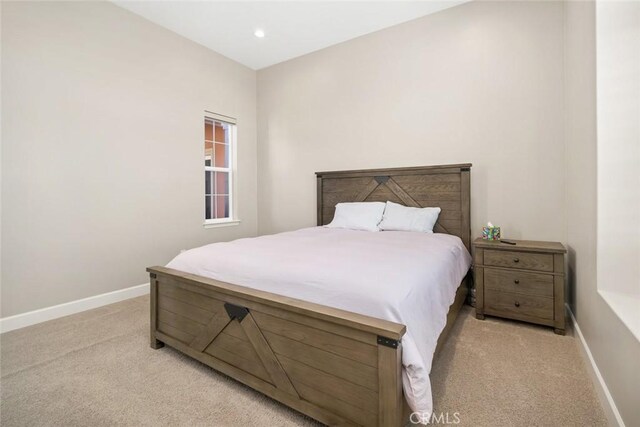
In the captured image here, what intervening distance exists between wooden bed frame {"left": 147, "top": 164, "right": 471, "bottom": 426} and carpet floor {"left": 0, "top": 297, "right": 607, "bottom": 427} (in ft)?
0.41

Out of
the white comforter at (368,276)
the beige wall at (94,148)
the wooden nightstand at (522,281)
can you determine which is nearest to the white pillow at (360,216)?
the white comforter at (368,276)

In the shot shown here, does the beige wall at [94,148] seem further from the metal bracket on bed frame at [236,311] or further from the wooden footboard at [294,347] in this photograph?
the metal bracket on bed frame at [236,311]

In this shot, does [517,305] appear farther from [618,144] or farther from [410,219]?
[618,144]

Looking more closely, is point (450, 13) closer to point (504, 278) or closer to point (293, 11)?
point (293, 11)

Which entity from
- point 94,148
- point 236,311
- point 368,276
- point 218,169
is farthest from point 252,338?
point 218,169

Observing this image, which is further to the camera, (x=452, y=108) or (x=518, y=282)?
(x=452, y=108)

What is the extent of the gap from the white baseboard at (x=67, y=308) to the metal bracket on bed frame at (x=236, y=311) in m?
2.09

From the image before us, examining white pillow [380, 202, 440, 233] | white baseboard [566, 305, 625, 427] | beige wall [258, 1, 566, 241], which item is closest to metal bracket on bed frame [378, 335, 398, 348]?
white baseboard [566, 305, 625, 427]

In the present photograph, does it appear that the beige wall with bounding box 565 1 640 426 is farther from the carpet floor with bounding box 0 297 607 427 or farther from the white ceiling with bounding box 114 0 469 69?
the white ceiling with bounding box 114 0 469 69

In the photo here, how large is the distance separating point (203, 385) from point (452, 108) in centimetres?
325

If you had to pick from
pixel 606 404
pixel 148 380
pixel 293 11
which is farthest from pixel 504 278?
pixel 293 11

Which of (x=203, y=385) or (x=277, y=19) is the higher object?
(x=277, y=19)

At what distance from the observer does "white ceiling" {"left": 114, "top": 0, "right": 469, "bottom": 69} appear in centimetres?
306

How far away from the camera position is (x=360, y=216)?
3.24 metres
